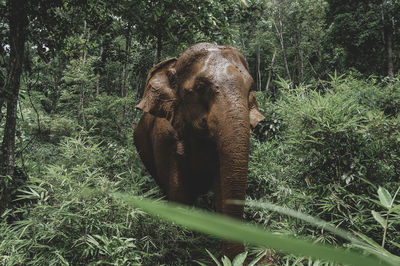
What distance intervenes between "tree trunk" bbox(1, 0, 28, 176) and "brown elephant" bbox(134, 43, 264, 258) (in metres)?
1.31

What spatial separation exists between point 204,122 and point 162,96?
2.30 ft

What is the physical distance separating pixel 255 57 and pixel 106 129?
23019 millimetres

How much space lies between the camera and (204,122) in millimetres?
2664

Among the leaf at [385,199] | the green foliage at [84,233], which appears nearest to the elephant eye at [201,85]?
the green foliage at [84,233]

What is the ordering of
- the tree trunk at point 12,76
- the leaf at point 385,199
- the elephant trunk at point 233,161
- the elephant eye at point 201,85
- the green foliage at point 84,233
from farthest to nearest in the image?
the tree trunk at point 12,76
the elephant eye at point 201,85
the elephant trunk at point 233,161
the green foliage at point 84,233
the leaf at point 385,199

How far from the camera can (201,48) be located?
2.85 metres

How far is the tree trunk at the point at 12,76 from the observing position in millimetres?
2754

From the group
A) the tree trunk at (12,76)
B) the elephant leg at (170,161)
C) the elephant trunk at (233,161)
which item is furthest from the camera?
the elephant leg at (170,161)

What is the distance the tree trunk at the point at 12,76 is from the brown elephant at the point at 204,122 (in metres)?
1.31

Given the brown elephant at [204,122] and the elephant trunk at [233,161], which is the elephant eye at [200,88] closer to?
the brown elephant at [204,122]

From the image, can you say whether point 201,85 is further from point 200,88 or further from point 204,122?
point 204,122

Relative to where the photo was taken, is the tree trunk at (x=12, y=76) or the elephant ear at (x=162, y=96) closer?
the tree trunk at (x=12, y=76)

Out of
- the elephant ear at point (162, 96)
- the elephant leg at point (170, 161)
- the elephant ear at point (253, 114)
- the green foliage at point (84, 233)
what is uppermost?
the elephant ear at point (162, 96)

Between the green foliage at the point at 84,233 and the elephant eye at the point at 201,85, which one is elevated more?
the elephant eye at the point at 201,85
